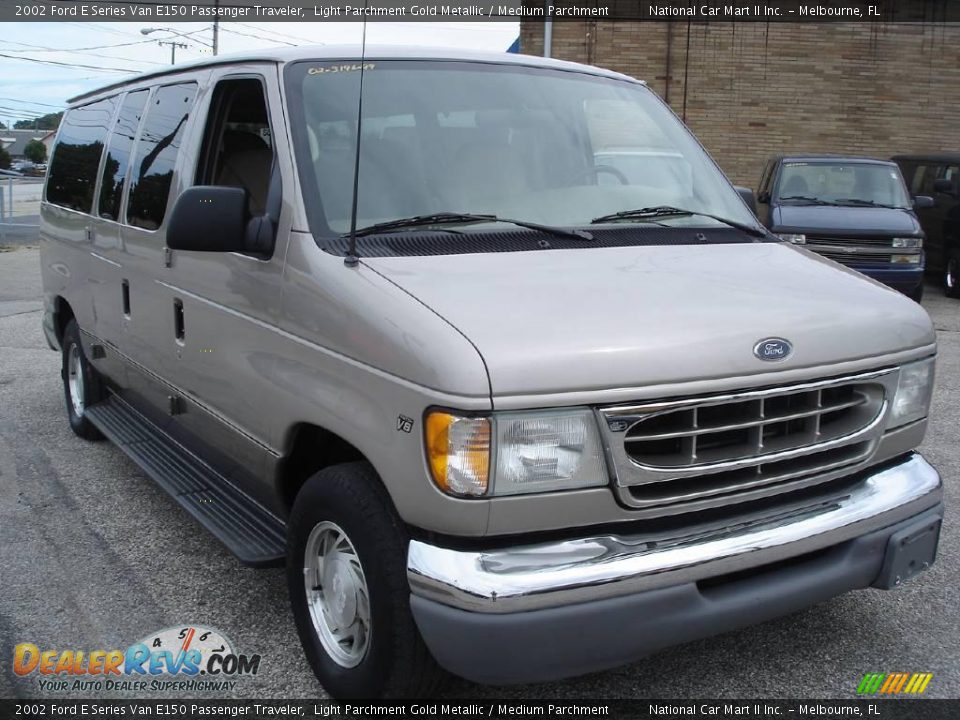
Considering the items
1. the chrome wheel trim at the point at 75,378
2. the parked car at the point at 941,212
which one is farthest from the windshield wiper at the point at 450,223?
the parked car at the point at 941,212

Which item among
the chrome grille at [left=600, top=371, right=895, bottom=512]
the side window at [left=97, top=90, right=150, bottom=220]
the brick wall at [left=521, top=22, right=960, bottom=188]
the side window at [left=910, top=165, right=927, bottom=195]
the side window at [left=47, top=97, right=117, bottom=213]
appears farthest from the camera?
the brick wall at [left=521, top=22, right=960, bottom=188]

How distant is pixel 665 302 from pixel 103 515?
3.37 metres

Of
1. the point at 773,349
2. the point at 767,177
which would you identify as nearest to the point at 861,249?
the point at 767,177

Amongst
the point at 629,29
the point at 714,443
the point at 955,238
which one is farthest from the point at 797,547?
the point at 629,29

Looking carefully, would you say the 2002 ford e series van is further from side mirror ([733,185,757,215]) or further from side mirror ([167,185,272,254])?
side mirror ([733,185,757,215])

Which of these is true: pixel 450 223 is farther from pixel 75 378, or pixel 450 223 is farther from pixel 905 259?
pixel 905 259

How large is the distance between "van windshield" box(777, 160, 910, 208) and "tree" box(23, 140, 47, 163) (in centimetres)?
10198

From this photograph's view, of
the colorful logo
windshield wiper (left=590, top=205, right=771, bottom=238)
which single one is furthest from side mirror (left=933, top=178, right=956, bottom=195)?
the colorful logo

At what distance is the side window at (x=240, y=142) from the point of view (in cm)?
355

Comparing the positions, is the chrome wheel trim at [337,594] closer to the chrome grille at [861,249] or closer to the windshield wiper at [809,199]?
the chrome grille at [861,249]

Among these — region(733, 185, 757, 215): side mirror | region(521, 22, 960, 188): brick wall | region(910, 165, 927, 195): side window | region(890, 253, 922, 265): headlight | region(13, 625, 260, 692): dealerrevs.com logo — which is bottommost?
region(13, 625, 260, 692): dealerrevs.com logo

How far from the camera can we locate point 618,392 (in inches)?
96.9

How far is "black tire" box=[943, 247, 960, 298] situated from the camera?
13211 millimetres

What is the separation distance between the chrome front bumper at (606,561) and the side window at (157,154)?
2.50 meters
